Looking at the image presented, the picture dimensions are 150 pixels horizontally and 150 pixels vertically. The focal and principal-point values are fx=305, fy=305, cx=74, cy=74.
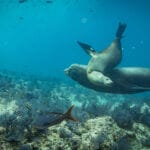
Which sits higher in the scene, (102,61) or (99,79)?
(102,61)

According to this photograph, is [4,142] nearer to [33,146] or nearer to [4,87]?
[33,146]

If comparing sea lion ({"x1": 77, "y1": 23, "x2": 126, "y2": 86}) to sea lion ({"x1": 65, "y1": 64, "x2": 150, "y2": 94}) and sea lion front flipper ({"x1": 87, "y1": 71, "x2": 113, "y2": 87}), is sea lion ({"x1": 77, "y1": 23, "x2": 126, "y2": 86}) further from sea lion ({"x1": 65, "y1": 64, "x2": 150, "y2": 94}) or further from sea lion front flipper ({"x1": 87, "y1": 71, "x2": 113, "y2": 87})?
sea lion ({"x1": 65, "y1": 64, "x2": 150, "y2": 94})

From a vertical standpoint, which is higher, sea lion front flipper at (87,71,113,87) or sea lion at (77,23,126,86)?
sea lion at (77,23,126,86)

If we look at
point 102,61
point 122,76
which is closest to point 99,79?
point 102,61

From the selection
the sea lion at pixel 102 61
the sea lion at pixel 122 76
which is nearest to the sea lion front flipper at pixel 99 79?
the sea lion at pixel 102 61

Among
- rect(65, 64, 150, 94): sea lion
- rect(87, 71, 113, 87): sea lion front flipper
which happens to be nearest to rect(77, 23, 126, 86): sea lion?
rect(87, 71, 113, 87): sea lion front flipper

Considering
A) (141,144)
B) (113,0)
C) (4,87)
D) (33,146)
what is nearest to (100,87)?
(141,144)

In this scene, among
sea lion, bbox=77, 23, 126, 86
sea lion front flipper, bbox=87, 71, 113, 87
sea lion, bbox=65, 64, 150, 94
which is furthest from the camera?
sea lion, bbox=65, 64, 150, 94

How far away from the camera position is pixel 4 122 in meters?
5.81

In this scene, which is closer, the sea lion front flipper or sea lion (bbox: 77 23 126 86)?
the sea lion front flipper

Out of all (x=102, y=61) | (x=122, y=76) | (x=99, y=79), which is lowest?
(x=99, y=79)

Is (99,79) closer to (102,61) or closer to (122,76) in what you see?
(102,61)

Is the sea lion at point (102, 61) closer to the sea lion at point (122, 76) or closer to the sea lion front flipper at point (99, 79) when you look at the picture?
the sea lion front flipper at point (99, 79)

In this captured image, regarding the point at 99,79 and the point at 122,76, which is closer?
the point at 99,79
